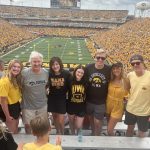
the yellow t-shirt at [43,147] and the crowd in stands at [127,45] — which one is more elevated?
the yellow t-shirt at [43,147]

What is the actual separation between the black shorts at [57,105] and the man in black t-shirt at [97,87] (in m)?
0.37

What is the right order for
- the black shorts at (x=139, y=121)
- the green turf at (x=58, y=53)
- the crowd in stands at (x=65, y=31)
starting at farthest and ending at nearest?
the crowd in stands at (x=65, y=31) < the green turf at (x=58, y=53) < the black shorts at (x=139, y=121)

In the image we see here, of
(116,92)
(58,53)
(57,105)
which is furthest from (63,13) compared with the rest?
(116,92)

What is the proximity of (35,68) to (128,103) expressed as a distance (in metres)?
1.39

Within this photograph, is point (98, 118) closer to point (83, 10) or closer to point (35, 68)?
point (35, 68)

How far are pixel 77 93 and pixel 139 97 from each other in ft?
3.02

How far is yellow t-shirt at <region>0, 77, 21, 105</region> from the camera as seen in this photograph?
4250 millimetres

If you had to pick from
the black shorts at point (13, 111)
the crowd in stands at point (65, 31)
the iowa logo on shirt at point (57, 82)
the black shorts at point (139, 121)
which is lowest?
the crowd in stands at point (65, 31)

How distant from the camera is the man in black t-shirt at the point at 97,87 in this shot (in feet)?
15.5

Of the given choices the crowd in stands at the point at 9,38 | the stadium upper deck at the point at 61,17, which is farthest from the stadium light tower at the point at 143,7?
the crowd in stands at the point at 9,38

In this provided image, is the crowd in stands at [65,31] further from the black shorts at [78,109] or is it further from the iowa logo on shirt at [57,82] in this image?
the iowa logo on shirt at [57,82]

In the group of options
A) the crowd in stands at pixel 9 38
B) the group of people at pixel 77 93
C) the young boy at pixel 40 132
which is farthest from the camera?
the crowd in stands at pixel 9 38

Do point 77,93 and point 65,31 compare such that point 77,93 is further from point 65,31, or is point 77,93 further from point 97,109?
point 65,31

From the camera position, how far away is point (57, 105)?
4.88m
